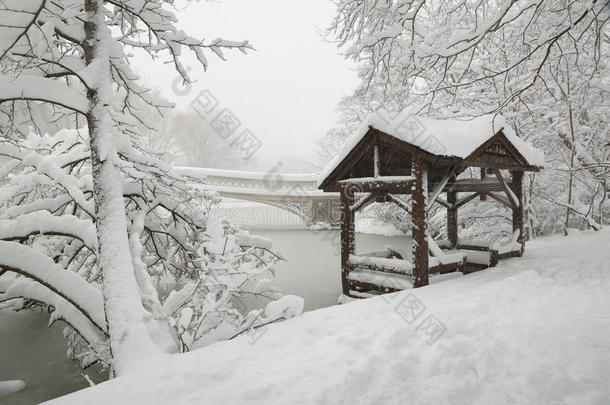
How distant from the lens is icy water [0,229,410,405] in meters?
5.72

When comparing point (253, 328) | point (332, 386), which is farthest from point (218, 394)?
point (253, 328)

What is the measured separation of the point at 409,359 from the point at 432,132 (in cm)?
369

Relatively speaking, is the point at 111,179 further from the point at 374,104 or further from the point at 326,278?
the point at 374,104

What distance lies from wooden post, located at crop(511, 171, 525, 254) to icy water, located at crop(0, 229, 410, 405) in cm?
486

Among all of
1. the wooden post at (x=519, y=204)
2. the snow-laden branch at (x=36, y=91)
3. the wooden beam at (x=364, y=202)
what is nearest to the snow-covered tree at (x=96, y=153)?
the snow-laden branch at (x=36, y=91)

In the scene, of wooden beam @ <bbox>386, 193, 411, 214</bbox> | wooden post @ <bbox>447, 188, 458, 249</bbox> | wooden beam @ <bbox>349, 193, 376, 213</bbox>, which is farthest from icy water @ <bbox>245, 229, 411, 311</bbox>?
wooden post @ <bbox>447, 188, 458, 249</bbox>

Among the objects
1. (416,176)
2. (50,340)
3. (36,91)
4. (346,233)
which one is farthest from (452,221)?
(50,340)

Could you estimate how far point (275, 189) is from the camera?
25.1 m

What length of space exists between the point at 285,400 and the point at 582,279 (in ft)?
16.7

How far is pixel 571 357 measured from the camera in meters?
2.90

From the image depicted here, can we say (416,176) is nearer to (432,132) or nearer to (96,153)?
(432,132)

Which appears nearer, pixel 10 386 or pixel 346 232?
pixel 10 386

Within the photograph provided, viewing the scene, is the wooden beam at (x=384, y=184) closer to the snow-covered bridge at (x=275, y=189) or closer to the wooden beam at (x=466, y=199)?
the wooden beam at (x=466, y=199)

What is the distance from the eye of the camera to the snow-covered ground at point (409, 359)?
249 centimetres
